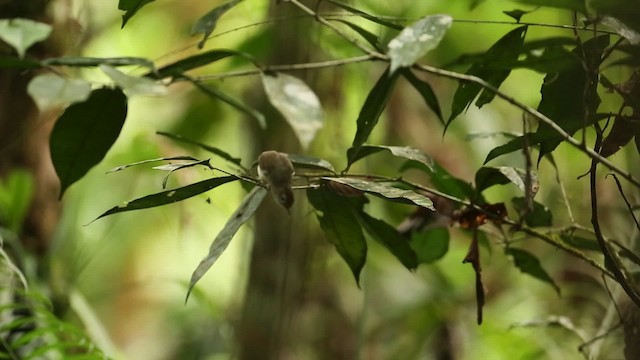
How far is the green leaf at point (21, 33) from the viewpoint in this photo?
0.63 metres

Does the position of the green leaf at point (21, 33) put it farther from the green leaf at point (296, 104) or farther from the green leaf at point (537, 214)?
the green leaf at point (537, 214)

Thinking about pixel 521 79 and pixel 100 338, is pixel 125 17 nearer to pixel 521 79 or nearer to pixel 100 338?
pixel 100 338

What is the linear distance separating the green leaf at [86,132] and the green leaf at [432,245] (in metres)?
0.34

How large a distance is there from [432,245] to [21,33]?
458 mm

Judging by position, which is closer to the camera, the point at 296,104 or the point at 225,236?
the point at 225,236

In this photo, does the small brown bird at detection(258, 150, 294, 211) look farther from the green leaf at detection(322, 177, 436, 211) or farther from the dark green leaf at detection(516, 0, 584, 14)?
the dark green leaf at detection(516, 0, 584, 14)

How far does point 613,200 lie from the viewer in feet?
4.96

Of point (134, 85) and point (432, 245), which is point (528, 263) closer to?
point (432, 245)

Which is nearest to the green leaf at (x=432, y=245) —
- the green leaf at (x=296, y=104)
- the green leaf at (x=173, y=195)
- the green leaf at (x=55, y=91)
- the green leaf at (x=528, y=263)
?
the green leaf at (x=528, y=263)

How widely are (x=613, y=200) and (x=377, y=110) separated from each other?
109 cm

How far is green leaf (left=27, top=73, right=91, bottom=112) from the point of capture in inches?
19.7

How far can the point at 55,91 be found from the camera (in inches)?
20.3

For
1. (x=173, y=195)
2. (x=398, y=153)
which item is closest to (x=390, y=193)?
(x=398, y=153)

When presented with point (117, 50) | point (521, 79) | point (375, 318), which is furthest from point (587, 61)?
point (117, 50)
